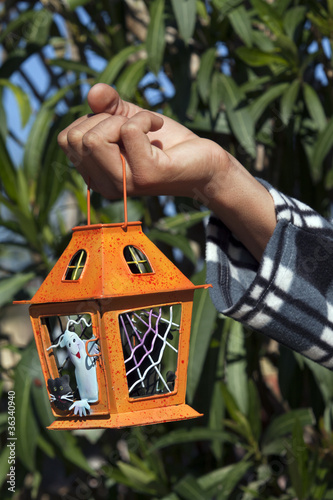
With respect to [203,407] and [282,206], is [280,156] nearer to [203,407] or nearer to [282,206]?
[203,407]

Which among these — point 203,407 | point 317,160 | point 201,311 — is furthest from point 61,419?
point 317,160

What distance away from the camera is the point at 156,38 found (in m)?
1.52

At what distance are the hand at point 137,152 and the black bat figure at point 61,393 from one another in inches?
9.3

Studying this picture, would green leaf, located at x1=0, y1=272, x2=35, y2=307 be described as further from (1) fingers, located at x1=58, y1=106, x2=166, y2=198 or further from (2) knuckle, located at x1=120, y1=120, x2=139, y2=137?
(2) knuckle, located at x1=120, y1=120, x2=139, y2=137

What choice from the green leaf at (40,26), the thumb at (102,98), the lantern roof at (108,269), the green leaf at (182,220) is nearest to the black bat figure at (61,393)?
the lantern roof at (108,269)

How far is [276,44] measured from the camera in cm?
148

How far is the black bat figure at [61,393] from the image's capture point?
2.22 ft

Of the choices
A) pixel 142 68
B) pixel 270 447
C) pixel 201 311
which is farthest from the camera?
pixel 142 68

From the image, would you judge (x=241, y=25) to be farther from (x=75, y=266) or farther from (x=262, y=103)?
(x=75, y=266)

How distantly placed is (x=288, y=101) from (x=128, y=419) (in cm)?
104

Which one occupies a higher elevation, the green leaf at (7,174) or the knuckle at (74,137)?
the knuckle at (74,137)

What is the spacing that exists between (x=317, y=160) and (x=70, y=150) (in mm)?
940

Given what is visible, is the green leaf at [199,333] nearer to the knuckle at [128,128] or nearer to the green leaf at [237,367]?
the green leaf at [237,367]

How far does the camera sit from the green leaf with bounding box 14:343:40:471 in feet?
5.01
